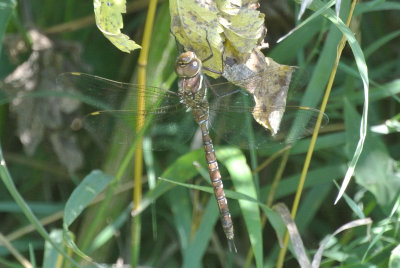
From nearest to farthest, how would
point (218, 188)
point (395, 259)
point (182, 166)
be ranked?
point (395, 259), point (218, 188), point (182, 166)

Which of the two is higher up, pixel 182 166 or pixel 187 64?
pixel 187 64

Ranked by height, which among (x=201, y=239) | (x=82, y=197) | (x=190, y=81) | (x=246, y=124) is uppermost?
(x=190, y=81)

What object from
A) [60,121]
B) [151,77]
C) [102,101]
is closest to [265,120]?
[151,77]

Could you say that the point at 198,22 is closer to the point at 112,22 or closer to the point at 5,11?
the point at 112,22

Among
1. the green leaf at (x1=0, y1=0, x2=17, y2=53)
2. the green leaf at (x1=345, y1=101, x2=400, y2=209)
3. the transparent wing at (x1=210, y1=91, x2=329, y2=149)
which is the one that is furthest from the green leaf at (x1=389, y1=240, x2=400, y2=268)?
the green leaf at (x1=0, y1=0, x2=17, y2=53)

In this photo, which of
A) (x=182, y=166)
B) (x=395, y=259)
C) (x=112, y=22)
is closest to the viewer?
(x=112, y=22)

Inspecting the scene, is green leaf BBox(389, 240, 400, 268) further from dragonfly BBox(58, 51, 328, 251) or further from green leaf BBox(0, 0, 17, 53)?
green leaf BBox(0, 0, 17, 53)

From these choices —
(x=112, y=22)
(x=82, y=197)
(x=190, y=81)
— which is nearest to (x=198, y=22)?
(x=112, y=22)
